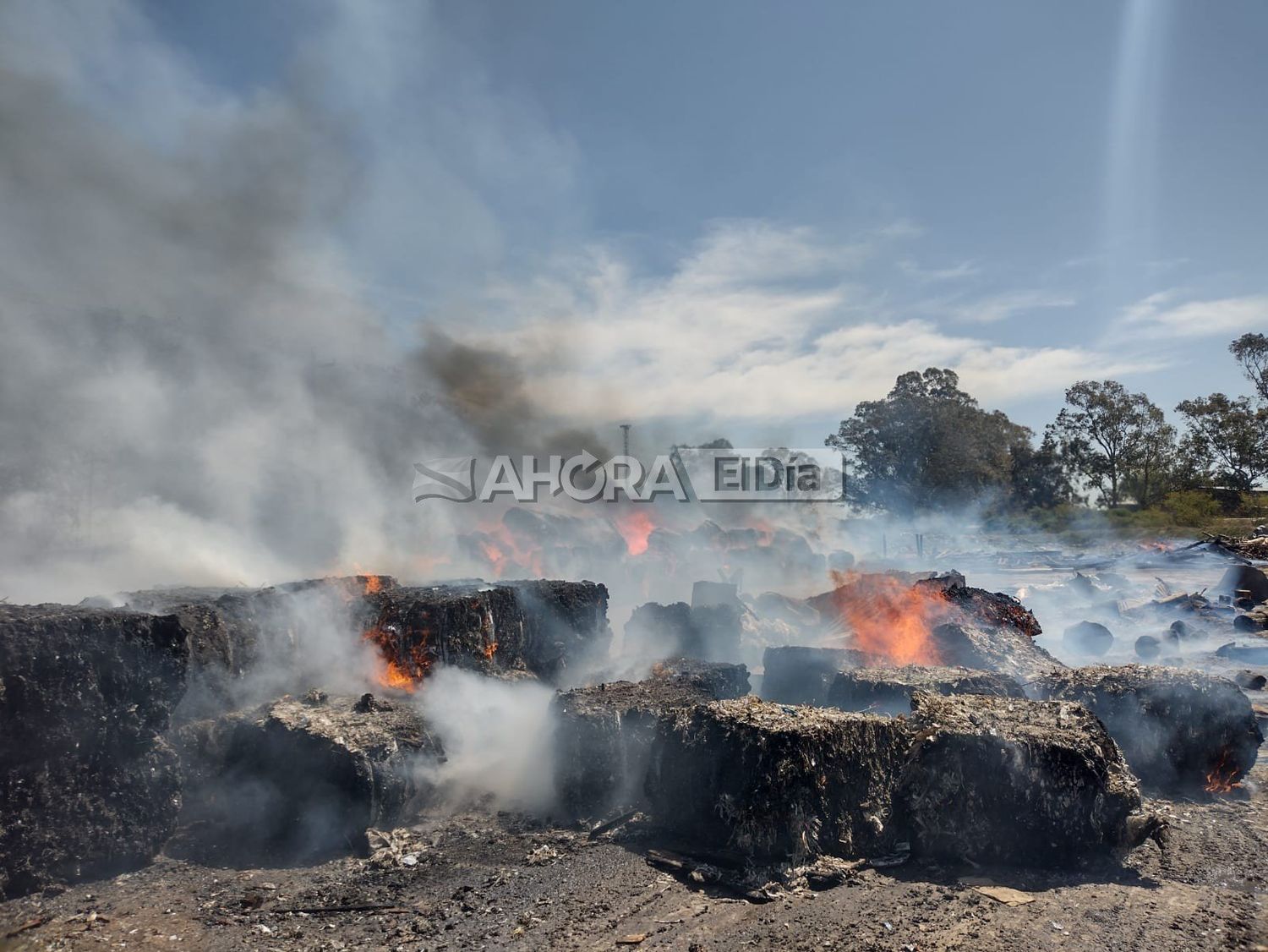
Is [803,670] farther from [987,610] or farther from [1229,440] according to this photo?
[1229,440]

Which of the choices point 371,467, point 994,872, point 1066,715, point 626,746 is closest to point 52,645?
point 626,746

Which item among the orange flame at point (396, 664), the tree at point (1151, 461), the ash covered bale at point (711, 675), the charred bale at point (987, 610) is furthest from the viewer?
the tree at point (1151, 461)

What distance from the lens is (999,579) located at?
3372cm

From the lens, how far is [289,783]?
349 inches

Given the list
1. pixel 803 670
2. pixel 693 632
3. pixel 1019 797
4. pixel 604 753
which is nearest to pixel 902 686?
pixel 803 670

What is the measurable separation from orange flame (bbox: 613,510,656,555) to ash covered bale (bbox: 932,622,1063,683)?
60.9ft

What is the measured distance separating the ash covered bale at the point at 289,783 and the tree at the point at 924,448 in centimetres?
3462

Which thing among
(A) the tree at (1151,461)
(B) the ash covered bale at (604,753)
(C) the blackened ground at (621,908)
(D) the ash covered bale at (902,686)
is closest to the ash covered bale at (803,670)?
(D) the ash covered bale at (902,686)

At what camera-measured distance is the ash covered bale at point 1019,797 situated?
7.73 metres

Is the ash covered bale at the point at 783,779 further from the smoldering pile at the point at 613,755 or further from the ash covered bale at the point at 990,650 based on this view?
the ash covered bale at the point at 990,650

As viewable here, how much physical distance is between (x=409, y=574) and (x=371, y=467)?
712 cm

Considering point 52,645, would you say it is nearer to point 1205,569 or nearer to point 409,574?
point 409,574

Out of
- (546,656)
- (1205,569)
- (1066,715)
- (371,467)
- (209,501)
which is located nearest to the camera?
(1066,715)

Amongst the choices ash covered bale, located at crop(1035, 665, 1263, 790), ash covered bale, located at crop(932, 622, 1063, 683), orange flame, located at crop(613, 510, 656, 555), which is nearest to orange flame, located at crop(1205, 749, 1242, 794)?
ash covered bale, located at crop(1035, 665, 1263, 790)
